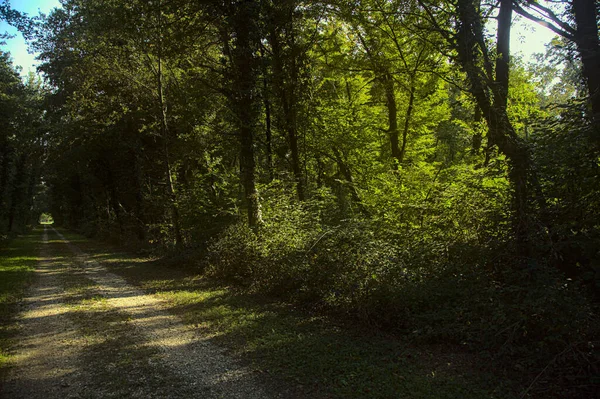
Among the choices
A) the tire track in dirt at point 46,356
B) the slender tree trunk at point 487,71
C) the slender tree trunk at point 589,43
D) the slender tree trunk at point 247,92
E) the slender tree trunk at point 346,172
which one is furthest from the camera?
the slender tree trunk at point 346,172

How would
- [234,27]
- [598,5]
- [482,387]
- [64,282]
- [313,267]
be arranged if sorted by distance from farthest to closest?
[64,282] → [234,27] → [313,267] → [598,5] → [482,387]

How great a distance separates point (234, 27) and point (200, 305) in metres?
8.35

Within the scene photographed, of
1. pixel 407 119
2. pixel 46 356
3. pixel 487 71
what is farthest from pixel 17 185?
pixel 487 71

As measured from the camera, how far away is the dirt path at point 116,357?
15.2 ft

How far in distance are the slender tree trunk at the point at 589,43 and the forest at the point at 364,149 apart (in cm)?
3

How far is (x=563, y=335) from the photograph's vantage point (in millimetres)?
4402

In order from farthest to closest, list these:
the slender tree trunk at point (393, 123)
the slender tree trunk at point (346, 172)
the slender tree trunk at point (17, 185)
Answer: the slender tree trunk at point (17, 185)
the slender tree trunk at point (393, 123)
the slender tree trunk at point (346, 172)

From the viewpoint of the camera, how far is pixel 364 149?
56.0 ft

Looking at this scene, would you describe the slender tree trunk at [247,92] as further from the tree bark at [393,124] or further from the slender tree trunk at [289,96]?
the tree bark at [393,124]

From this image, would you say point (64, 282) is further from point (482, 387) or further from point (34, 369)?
point (482, 387)

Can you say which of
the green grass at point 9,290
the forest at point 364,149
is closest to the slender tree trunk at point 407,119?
the forest at point 364,149

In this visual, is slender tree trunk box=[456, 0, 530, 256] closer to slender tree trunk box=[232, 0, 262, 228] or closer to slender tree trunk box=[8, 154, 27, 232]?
slender tree trunk box=[232, 0, 262, 228]

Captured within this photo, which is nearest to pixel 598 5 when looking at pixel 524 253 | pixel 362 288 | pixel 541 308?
pixel 524 253

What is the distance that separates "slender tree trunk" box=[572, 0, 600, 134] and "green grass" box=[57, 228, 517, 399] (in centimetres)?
408
